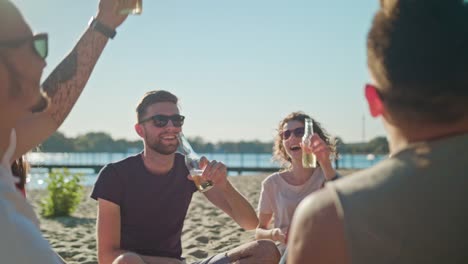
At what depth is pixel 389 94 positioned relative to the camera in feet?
4.97

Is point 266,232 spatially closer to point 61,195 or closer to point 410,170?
point 410,170

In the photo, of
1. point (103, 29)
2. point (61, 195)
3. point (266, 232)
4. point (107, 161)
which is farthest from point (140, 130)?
point (107, 161)

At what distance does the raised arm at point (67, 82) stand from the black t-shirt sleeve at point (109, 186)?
5.96ft

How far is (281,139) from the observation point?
17.8 feet

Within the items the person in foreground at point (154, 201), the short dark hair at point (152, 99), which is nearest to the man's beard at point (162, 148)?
the person in foreground at point (154, 201)

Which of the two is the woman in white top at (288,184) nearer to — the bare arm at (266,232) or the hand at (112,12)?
the bare arm at (266,232)

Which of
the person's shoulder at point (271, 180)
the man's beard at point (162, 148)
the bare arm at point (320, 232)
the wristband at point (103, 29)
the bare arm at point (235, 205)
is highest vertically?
the wristband at point (103, 29)

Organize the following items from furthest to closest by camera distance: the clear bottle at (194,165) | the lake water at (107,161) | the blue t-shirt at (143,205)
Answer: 1. the blue t-shirt at (143,205)
2. the clear bottle at (194,165)
3. the lake water at (107,161)

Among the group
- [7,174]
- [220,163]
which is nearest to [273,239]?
[220,163]

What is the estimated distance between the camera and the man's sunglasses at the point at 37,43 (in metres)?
1.68

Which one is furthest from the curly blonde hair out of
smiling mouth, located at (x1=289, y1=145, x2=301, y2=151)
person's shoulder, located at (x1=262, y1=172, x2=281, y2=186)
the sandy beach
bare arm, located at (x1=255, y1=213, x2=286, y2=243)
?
the sandy beach

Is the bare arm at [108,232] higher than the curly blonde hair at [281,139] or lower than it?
lower

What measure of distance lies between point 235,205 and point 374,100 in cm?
294

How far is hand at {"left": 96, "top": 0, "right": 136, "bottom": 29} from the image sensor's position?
8.16ft
